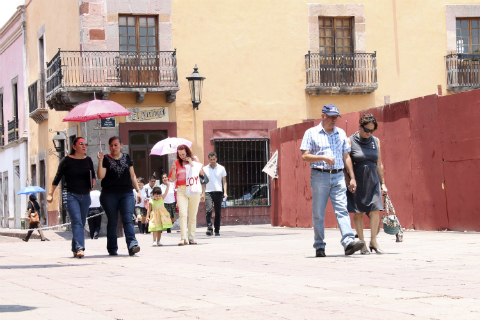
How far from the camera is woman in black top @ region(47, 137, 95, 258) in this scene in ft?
35.5

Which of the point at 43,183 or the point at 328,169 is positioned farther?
the point at 43,183

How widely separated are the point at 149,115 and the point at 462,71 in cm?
924

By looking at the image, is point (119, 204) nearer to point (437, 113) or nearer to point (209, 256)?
point (209, 256)

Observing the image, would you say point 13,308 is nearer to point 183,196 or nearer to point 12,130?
point 183,196

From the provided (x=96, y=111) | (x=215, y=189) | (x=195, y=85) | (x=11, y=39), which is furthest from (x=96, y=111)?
(x=11, y=39)

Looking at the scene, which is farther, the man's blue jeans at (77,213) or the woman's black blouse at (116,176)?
the woman's black blouse at (116,176)

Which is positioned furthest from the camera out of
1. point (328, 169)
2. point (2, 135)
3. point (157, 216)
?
point (2, 135)

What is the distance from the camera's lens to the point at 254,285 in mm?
6926

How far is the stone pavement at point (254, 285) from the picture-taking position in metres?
5.44

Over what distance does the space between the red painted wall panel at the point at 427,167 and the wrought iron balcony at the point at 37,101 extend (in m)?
15.8

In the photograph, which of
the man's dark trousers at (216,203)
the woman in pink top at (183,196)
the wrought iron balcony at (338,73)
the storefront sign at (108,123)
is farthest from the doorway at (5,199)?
the woman in pink top at (183,196)

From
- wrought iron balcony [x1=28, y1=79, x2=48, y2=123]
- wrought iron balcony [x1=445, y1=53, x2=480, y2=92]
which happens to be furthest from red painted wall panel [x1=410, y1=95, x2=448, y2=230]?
wrought iron balcony [x1=28, y1=79, x2=48, y2=123]

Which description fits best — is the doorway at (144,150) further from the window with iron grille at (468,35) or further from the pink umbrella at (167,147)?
the window with iron grille at (468,35)

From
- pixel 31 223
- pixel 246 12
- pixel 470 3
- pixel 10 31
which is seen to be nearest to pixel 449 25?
pixel 470 3
